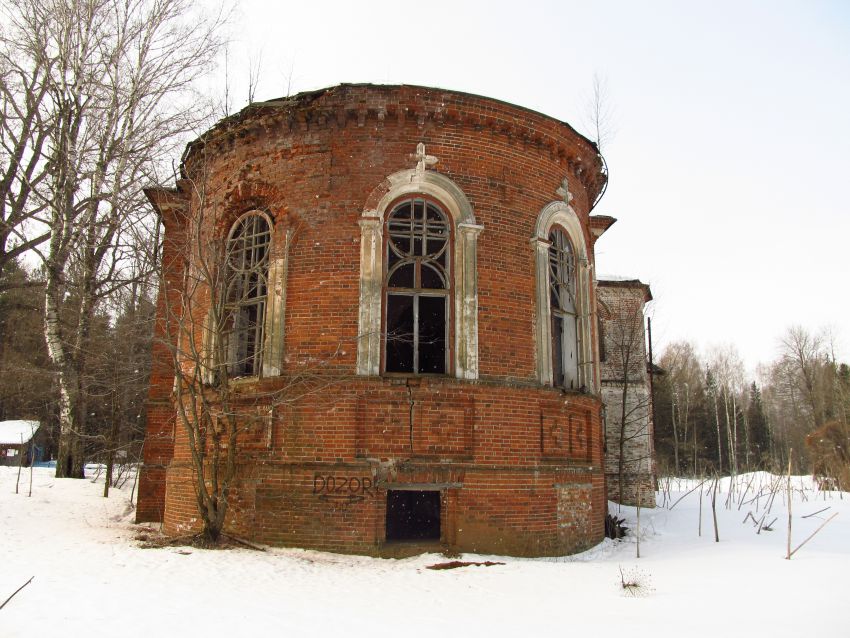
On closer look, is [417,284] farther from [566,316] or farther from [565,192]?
[565,192]

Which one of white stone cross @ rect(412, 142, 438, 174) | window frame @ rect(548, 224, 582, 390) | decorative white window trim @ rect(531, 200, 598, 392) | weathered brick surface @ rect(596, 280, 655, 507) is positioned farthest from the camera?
weathered brick surface @ rect(596, 280, 655, 507)

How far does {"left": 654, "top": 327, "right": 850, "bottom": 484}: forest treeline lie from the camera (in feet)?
152

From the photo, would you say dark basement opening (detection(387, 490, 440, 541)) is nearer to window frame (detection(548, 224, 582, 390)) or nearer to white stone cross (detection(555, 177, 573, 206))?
window frame (detection(548, 224, 582, 390))

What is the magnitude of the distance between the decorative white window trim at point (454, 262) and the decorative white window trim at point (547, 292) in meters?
1.18

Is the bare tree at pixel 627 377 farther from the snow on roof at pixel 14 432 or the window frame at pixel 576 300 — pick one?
the snow on roof at pixel 14 432

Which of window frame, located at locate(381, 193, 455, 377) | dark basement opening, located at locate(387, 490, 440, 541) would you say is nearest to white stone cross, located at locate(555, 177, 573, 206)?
window frame, located at locate(381, 193, 455, 377)

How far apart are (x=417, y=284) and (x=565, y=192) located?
3399mm

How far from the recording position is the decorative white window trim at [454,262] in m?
9.77

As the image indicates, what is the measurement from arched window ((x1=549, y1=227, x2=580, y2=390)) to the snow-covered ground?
9.83 ft

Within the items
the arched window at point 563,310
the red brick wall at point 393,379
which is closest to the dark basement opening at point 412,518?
the red brick wall at point 393,379

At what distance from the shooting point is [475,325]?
10.0 m

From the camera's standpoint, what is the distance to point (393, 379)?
955 cm

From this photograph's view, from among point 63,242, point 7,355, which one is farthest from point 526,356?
point 7,355

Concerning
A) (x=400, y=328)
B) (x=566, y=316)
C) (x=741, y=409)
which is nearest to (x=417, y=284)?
(x=400, y=328)
